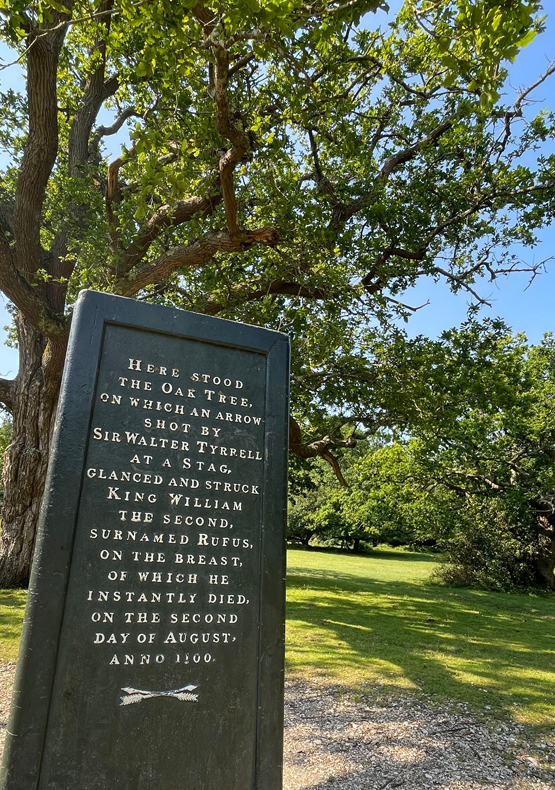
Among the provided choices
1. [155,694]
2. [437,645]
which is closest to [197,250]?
[155,694]

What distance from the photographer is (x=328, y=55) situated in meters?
8.88

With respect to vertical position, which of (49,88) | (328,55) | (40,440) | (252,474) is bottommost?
(252,474)

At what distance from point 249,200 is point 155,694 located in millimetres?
10853

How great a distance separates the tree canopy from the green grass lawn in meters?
4.53

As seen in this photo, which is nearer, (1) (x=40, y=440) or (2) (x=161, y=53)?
(2) (x=161, y=53)

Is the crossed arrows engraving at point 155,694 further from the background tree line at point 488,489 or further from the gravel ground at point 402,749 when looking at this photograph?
the background tree line at point 488,489

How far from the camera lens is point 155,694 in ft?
8.60

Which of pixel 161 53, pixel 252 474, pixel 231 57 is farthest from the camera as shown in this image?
pixel 231 57

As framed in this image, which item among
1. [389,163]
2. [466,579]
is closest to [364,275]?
[389,163]

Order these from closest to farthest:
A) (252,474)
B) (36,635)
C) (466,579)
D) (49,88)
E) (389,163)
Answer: (36,635) < (252,474) < (49,88) < (389,163) < (466,579)

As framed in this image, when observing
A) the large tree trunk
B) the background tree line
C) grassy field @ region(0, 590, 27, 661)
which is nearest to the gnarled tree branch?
the large tree trunk

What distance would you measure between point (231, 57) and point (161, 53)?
196cm

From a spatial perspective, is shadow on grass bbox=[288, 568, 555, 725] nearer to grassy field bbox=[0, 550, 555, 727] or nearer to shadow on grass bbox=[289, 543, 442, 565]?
grassy field bbox=[0, 550, 555, 727]

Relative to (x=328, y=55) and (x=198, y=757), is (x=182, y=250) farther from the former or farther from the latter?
(x=198, y=757)
